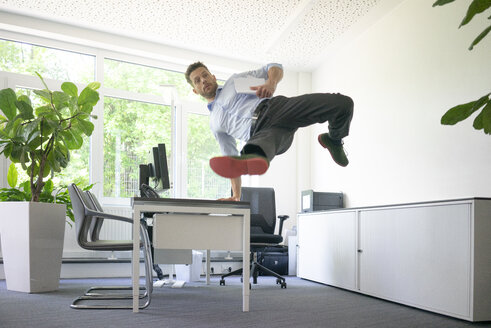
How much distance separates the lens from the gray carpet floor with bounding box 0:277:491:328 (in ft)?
8.56

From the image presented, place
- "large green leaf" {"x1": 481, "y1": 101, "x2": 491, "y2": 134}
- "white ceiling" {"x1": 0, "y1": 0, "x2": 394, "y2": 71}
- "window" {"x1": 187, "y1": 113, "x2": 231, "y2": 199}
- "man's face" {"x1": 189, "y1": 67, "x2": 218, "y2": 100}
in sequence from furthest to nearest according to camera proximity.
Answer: "window" {"x1": 187, "y1": 113, "x2": 231, "y2": 199} < "white ceiling" {"x1": 0, "y1": 0, "x2": 394, "y2": 71} < "man's face" {"x1": 189, "y1": 67, "x2": 218, "y2": 100} < "large green leaf" {"x1": 481, "y1": 101, "x2": 491, "y2": 134}

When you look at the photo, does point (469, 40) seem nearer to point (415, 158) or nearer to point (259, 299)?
point (415, 158)

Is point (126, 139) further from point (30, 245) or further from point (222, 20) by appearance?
point (30, 245)

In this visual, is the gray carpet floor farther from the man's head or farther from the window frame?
the window frame

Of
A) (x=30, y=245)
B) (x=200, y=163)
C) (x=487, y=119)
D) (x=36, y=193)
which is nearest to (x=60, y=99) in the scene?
(x=36, y=193)

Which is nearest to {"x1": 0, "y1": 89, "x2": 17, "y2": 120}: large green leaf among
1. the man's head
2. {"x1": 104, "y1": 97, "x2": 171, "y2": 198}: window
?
{"x1": 104, "y1": 97, "x2": 171, "y2": 198}: window

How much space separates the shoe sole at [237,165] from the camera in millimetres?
2072

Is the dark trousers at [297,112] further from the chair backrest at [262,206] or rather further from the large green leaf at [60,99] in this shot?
the chair backrest at [262,206]

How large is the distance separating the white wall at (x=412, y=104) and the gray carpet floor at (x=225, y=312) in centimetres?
144

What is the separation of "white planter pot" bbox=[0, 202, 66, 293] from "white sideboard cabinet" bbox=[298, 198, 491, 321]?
2.69 m

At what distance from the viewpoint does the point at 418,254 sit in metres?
3.26

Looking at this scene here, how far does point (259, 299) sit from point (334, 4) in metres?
3.23

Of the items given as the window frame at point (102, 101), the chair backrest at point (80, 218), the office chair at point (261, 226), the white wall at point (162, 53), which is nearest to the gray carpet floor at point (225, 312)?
the chair backrest at point (80, 218)

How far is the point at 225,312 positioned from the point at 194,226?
24.4 inches
